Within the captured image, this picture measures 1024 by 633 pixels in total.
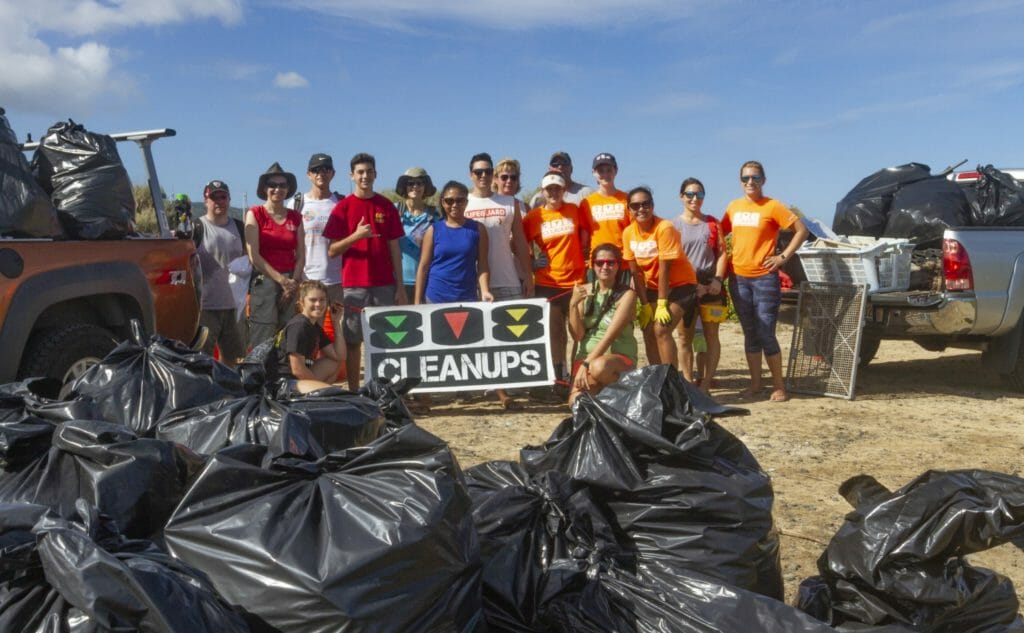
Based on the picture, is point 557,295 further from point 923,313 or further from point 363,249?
point 923,313

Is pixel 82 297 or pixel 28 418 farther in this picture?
pixel 82 297

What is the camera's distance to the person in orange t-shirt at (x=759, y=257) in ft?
25.5

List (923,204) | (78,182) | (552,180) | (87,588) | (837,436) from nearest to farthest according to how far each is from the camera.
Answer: (87,588), (78,182), (837,436), (552,180), (923,204)

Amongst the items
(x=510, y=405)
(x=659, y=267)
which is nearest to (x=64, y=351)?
(x=510, y=405)

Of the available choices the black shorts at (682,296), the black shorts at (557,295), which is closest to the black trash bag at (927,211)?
the black shorts at (682,296)

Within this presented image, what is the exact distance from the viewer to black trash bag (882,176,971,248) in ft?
26.8

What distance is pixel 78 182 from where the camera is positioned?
18.9 ft

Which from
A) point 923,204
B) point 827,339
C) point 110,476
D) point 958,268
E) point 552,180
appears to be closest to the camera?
point 110,476

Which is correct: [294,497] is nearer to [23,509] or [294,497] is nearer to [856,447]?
[23,509]

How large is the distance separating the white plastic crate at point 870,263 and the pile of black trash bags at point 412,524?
16.5 ft

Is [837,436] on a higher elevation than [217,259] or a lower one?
lower

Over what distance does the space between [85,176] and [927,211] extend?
637cm

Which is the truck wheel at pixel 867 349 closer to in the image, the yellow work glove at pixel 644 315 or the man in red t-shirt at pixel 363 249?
the yellow work glove at pixel 644 315

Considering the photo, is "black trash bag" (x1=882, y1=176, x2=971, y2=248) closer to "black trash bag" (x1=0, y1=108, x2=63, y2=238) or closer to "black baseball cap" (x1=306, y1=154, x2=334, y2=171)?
"black baseball cap" (x1=306, y1=154, x2=334, y2=171)
